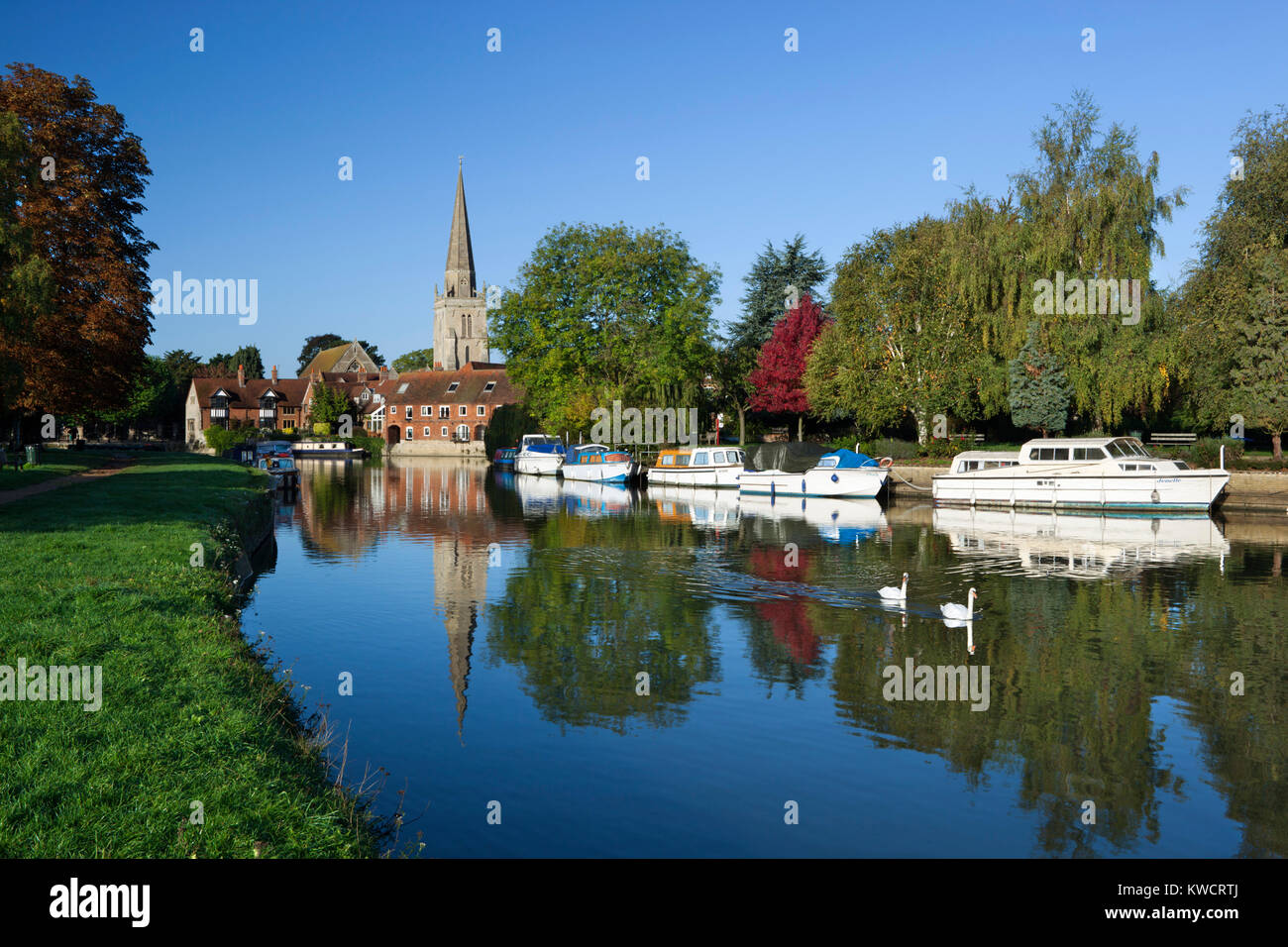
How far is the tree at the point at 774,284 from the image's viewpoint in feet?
231

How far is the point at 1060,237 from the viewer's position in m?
42.7

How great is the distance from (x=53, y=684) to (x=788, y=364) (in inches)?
2289

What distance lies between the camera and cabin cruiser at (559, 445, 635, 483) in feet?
185

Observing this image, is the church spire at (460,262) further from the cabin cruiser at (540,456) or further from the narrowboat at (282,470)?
the narrowboat at (282,470)

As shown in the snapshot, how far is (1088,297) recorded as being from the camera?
42750 mm

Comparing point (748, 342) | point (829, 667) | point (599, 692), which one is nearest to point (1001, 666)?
point (829, 667)

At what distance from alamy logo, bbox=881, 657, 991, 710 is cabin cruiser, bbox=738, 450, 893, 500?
98.7ft

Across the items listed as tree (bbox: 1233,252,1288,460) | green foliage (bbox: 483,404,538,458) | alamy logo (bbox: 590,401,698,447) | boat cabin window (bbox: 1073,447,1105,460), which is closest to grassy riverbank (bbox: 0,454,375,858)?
boat cabin window (bbox: 1073,447,1105,460)

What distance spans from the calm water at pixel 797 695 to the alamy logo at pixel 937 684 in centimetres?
18

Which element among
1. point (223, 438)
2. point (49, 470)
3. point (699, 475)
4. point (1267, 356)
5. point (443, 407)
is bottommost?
point (699, 475)

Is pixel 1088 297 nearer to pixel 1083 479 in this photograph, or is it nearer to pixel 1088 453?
pixel 1088 453

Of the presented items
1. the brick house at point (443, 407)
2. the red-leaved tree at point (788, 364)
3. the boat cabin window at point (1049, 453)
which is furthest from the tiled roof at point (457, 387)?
the boat cabin window at point (1049, 453)
